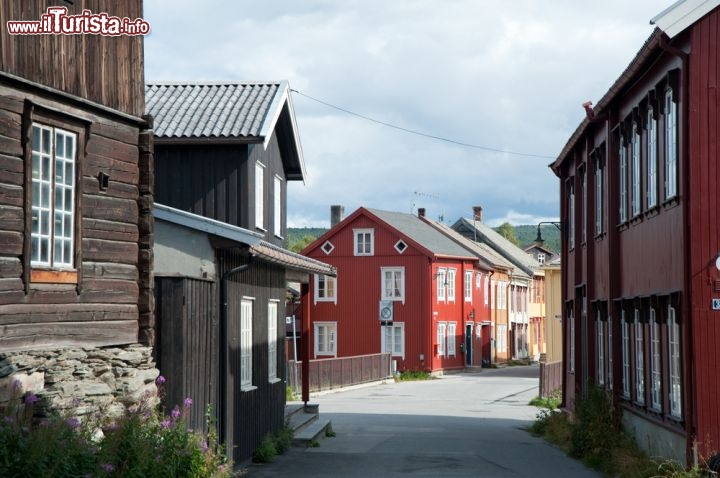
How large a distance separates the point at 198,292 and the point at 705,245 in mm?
6451

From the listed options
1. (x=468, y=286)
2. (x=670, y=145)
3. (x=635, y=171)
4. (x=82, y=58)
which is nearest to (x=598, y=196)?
(x=635, y=171)

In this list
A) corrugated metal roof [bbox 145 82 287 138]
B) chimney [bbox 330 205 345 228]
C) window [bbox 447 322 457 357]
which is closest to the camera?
corrugated metal roof [bbox 145 82 287 138]

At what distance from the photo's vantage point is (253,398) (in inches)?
753

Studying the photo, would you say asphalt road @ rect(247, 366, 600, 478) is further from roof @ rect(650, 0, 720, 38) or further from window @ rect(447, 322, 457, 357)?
window @ rect(447, 322, 457, 357)

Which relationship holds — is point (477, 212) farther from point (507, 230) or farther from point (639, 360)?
point (639, 360)

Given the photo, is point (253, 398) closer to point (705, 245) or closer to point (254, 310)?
point (254, 310)

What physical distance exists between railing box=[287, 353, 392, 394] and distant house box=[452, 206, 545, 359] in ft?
76.1

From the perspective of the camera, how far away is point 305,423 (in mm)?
24844

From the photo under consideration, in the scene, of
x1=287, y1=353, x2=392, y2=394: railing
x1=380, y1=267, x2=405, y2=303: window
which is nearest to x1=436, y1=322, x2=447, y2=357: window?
x1=380, y1=267, x2=405, y2=303: window

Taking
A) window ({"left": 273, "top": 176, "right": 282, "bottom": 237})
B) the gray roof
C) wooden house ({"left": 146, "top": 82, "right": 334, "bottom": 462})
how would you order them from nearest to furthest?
1. wooden house ({"left": 146, "top": 82, "right": 334, "bottom": 462})
2. window ({"left": 273, "top": 176, "right": 282, "bottom": 237})
3. the gray roof

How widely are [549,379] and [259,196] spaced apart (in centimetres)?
1696

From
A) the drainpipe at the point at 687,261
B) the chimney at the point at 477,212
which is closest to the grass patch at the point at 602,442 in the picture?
the drainpipe at the point at 687,261

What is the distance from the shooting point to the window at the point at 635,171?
62.6 ft

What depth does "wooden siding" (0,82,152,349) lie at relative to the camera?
11625 millimetres
